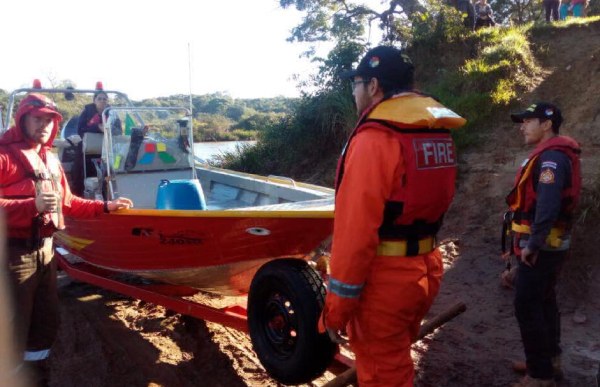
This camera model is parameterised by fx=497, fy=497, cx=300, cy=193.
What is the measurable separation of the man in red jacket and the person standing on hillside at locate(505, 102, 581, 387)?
2.69 meters

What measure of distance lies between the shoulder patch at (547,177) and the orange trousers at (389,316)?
3.73 feet

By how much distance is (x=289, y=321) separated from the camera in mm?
2910

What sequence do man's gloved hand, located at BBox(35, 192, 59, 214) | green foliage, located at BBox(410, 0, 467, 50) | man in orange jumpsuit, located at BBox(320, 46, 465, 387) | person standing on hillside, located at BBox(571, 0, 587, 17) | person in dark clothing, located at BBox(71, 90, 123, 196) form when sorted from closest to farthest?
man in orange jumpsuit, located at BBox(320, 46, 465, 387) → man's gloved hand, located at BBox(35, 192, 59, 214) → person in dark clothing, located at BBox(71, 90, 123, 196) → green foliage, located at BBox(410, 0, 467, 50) → person standing on hillside, located at BBox(571, 0, 587, 17)

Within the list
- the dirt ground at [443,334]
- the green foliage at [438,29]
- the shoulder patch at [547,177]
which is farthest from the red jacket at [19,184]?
the green foliage at [438,29]

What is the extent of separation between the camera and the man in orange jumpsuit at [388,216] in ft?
6.13

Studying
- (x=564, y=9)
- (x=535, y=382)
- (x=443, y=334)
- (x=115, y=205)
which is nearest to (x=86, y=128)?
(x=115, y=205)

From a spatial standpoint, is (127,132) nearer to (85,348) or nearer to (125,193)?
(125,193)

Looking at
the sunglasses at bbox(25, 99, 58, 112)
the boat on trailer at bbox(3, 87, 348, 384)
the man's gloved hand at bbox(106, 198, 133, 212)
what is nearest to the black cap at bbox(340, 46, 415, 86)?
the boat on trailer at bbox(3, 87, 348, 384)

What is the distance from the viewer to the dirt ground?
133 inches

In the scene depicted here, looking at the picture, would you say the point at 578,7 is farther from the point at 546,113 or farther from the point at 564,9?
the point at 546,113

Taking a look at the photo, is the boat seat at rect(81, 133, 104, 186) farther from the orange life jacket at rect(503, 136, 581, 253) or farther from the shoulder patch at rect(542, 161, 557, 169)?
the shoulder patch at rect(542, 161, 557, 169)

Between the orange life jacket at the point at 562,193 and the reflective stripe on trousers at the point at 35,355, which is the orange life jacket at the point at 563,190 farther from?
the reflective stripe on trousers at the point at 35,355

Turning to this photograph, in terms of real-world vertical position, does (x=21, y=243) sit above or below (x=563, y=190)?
below

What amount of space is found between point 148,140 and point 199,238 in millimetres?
2013
